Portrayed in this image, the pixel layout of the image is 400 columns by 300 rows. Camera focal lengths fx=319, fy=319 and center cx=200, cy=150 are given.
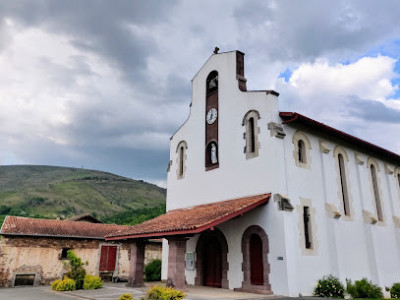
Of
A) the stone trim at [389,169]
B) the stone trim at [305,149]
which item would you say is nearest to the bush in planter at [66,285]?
the stone trim at [305,149]

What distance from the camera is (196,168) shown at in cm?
1806

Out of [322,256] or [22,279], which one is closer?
[322,256]

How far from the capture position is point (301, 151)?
48.9 feet

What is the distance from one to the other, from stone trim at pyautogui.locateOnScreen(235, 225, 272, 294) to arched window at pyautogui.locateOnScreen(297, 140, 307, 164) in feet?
12.6

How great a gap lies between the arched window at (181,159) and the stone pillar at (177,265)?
690 centimetres

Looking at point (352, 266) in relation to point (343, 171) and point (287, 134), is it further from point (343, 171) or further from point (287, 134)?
point (287, 134)

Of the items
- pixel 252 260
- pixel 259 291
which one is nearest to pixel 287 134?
pixel 252 260

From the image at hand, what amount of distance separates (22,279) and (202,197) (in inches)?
461

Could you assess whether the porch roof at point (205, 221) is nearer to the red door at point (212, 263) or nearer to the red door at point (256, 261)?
the red door at point (256, 261)

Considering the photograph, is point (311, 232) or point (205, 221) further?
point (311, 232)

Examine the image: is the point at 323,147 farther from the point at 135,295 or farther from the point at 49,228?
the point at 49,228

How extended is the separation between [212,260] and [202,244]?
99 centimetres

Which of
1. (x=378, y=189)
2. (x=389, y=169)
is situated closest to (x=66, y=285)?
(x=378, y=189)

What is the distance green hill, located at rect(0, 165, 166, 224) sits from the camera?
227 ft
